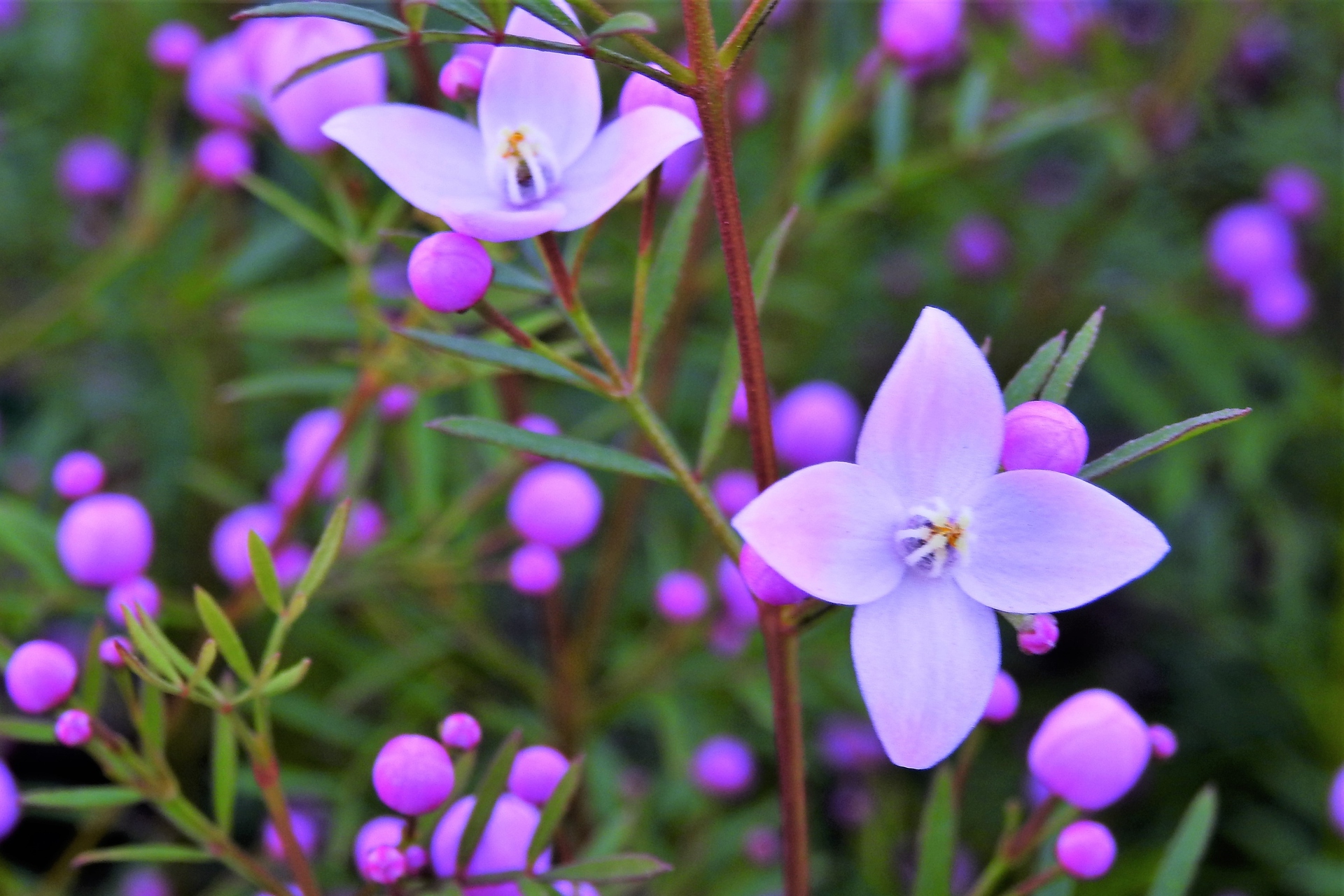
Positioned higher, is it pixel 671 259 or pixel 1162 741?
pixel 671 259

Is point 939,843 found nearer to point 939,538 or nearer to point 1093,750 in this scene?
point 1093,750

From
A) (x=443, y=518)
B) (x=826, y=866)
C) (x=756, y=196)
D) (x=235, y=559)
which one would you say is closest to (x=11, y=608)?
(x=235, y=559)

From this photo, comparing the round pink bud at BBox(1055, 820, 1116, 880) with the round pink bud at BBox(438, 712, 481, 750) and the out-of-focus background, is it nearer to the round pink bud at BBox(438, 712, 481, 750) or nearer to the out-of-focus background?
the round pink bud at BBox(438, 712, 481, 750)

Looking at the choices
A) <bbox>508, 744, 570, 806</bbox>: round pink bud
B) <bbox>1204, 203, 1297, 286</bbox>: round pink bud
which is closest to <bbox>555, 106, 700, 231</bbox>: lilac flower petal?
<bbox>508, 744, 570, 806</bbox>: round pink bud

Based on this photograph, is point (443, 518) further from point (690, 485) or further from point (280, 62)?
point (690, 485)

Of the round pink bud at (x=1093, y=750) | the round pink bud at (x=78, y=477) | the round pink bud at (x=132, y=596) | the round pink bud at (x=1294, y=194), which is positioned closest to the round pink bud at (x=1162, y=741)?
the round pink bud at (x=1093, y=750)

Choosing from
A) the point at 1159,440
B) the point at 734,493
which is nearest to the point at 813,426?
the point at 734,493

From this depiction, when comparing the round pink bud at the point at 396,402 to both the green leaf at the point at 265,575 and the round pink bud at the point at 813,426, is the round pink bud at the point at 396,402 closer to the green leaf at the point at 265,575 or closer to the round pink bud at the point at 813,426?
the round pink bud at the point at 813,426
